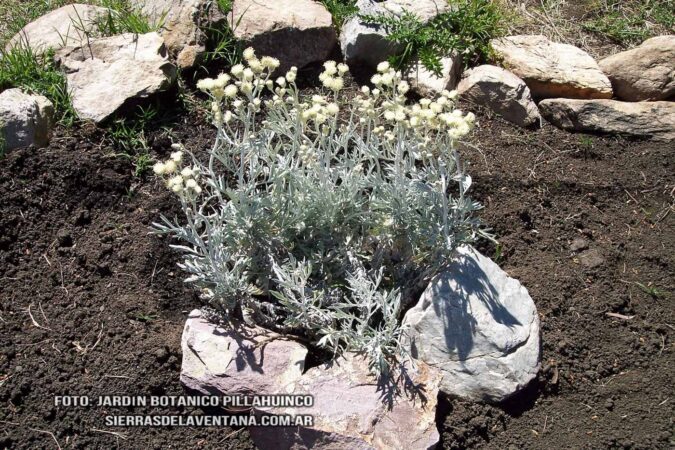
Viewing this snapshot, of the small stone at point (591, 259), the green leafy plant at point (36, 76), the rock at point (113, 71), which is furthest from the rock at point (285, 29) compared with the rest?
the small stone at point (591, 259)

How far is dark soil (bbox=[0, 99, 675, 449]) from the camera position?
112 inches

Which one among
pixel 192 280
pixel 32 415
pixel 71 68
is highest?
pixel 71 68

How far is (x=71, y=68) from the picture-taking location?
389 centimetres

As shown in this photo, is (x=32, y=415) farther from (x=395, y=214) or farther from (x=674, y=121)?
(x=674, y=121)

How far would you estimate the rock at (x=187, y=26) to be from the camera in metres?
3.94

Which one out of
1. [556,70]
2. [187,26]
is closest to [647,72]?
[556,70]

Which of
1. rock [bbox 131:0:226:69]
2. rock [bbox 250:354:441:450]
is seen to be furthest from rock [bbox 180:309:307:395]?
rock [bbox 131:0:226:69]

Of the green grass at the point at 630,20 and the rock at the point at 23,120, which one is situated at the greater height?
the rock at the point at 23,120

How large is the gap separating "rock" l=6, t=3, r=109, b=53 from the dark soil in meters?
0.71

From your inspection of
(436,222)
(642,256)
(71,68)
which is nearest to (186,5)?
(71,68)

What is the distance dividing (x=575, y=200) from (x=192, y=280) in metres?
2.03

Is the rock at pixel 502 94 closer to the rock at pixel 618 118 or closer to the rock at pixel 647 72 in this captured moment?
the rock at pixel 618 118

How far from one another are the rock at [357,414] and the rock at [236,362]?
0.09m

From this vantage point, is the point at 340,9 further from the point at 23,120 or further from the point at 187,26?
the point at 23,120
